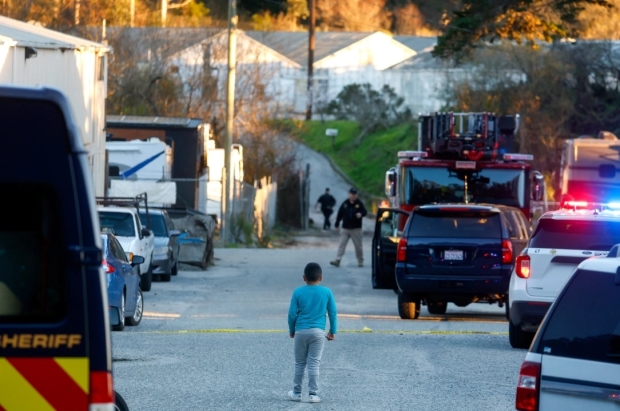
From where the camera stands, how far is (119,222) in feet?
65.6

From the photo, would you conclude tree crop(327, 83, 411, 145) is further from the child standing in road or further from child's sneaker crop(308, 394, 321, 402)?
child's sneaker crop(308, 394, 321, 402)

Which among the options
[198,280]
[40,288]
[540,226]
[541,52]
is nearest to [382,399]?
[540,226]

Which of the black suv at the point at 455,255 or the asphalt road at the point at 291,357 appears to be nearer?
the asphalt road at the point at 291,357

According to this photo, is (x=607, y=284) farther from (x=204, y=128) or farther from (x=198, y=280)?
(x=204, y=128)

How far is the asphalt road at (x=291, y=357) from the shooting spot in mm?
9641

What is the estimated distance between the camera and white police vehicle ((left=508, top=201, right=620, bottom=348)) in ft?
39.7

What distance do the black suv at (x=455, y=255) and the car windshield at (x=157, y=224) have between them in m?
8.39

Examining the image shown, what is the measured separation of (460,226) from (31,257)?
11963 mm

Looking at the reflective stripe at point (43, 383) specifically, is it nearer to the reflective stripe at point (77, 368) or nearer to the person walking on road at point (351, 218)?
the reflective stripe at point (77, 368)

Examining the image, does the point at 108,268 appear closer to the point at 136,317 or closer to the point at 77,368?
Result: the point at 136,317

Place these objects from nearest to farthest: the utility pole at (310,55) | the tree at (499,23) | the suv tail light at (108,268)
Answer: the suv tail light at (108,268) → the tree at (499,23) → the utility pole at (310,55)

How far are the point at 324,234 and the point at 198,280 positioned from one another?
18.7 m

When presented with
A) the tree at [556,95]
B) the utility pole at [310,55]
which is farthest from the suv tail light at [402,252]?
the utility pole at [310,55]

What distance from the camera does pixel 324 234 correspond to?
140 ft
